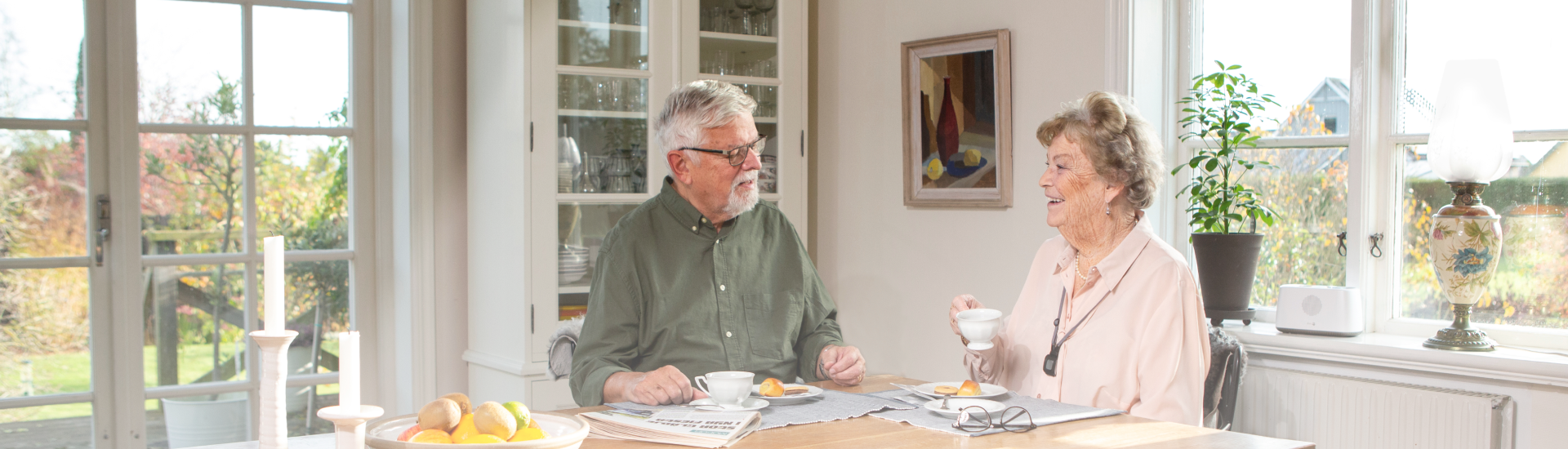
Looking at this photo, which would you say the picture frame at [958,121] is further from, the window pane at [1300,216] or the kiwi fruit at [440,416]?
the kiwi fruit at [440,416]

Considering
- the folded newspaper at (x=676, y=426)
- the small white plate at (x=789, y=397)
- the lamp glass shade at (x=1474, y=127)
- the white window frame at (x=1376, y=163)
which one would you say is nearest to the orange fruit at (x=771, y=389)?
the small white plate at (x=789, y=397)

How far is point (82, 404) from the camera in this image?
3.23 m

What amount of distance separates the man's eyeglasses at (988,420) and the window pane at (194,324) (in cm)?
273

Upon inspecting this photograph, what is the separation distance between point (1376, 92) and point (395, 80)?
113 inches

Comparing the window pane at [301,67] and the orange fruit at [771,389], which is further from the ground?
the window pane at [301,67]

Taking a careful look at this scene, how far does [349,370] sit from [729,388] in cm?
66

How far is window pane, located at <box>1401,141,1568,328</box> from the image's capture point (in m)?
2.54

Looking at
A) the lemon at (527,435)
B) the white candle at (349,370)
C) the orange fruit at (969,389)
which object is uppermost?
the white candle at (349,370)

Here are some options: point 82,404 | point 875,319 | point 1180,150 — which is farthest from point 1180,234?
point 82,404

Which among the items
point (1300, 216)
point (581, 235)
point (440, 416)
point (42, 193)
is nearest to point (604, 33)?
point (581, 235)

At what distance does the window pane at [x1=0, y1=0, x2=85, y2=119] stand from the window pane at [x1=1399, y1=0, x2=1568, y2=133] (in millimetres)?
3645

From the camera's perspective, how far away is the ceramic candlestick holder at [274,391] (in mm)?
1034

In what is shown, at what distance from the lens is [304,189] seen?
3529 millimetres

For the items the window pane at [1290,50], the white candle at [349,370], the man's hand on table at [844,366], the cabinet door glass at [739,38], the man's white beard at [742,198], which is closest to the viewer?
the white candle at [349,370]
